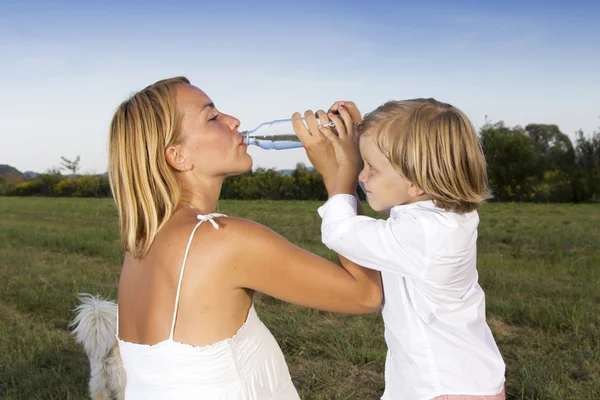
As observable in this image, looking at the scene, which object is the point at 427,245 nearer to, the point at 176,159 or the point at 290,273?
the point at 290,273

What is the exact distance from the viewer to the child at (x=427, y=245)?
5.85ft

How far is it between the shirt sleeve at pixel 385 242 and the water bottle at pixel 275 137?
594mm

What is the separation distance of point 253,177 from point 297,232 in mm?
16687

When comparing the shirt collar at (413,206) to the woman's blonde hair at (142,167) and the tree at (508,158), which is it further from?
the tree at (508,158)

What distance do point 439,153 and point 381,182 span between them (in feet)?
0.73

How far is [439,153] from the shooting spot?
1.88 m

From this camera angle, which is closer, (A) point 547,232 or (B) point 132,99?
(B) point 132,99

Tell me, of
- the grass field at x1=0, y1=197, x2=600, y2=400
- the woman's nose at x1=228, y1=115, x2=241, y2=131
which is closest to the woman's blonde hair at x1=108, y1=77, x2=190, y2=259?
the woman's nose at x1=228, y1=115, x2=241, y2=131

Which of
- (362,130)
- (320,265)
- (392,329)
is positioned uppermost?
(362,130)

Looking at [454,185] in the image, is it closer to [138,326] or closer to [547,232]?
[138,326]

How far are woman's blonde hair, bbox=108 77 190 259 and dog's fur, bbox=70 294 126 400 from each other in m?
0.94

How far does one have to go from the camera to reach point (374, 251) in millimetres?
1784

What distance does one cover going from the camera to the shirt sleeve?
5.81 feet

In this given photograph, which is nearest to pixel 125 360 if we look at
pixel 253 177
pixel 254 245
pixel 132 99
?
pixel 254 245
